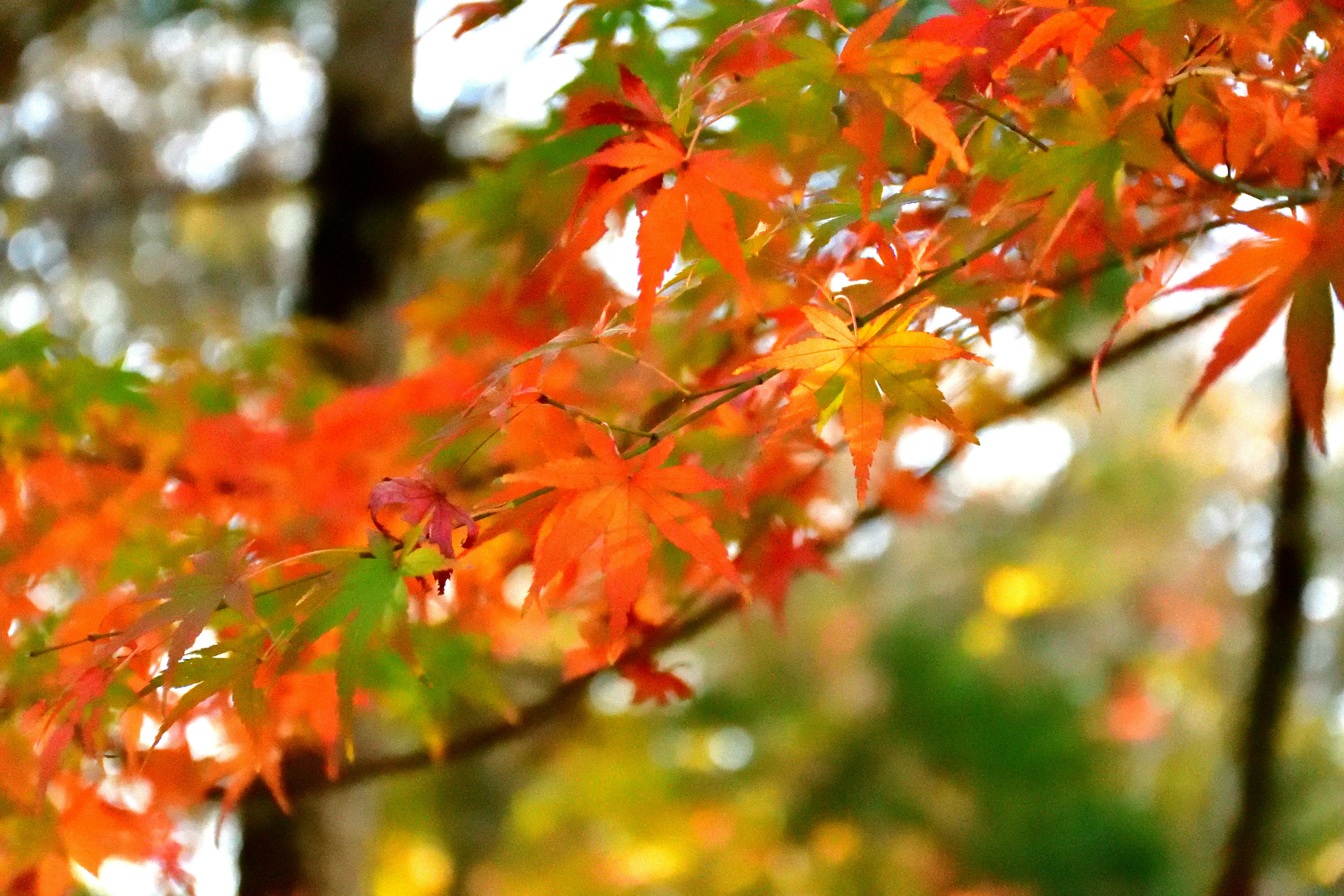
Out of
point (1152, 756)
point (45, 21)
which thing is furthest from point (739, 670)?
point (45, 21)

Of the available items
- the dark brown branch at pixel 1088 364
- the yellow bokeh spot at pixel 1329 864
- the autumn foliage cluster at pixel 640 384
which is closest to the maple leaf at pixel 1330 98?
the autumn foliage cluster at pixel 640 384

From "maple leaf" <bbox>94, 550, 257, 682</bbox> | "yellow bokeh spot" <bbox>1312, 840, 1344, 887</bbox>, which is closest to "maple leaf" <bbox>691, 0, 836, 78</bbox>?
"maple leaf" <bbox>94, 550, 257, 682</bbox>

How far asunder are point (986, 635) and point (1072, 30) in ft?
15.0

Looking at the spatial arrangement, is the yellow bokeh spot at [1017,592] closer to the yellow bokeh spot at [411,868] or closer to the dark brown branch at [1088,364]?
the yellow bokeh spot at [411,868]

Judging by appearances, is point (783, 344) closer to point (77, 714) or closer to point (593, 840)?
point (77, 714)

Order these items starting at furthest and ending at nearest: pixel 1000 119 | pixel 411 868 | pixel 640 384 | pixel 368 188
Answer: pixel 411 868, pixel 368 188, pixel 640 384, pixel 1000 119

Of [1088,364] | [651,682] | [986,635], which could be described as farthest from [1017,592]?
[651,682]

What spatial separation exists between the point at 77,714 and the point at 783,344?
18.8 inches

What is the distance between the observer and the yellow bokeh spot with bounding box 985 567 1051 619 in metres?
5.13

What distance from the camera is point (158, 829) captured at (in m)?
1.01

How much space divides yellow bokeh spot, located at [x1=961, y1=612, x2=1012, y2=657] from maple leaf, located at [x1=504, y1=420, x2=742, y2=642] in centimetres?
391

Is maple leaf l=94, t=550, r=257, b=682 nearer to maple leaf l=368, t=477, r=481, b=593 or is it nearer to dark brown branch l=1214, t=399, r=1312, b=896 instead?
maple leaf l=368, t=477, r=481, b=593

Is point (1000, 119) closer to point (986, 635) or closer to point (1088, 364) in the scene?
point (1088, 364)

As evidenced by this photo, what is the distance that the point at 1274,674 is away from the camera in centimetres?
120
